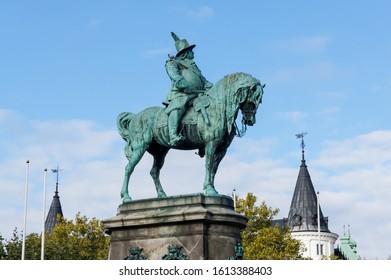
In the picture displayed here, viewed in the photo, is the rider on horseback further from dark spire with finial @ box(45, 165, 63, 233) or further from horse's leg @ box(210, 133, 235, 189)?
dark spire with finial @ box(45, 165, 63, 233)

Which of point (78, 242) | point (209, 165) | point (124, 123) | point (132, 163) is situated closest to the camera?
point (209, 165)

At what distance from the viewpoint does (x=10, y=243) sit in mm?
59688

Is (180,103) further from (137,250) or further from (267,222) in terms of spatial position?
(267,222)

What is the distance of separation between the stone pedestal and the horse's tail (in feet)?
8.09

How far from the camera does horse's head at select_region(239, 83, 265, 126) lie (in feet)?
72.7

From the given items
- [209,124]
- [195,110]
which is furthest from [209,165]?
[195,110]

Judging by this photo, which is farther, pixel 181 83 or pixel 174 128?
pixel 181 83

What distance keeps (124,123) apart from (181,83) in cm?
258

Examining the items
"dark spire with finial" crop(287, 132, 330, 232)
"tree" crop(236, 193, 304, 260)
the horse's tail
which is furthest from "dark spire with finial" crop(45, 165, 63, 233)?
the horse's tail

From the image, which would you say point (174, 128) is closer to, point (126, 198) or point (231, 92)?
point (231, 92)

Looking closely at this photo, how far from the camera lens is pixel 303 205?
108 metres

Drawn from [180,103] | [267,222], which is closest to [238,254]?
[180,103]
